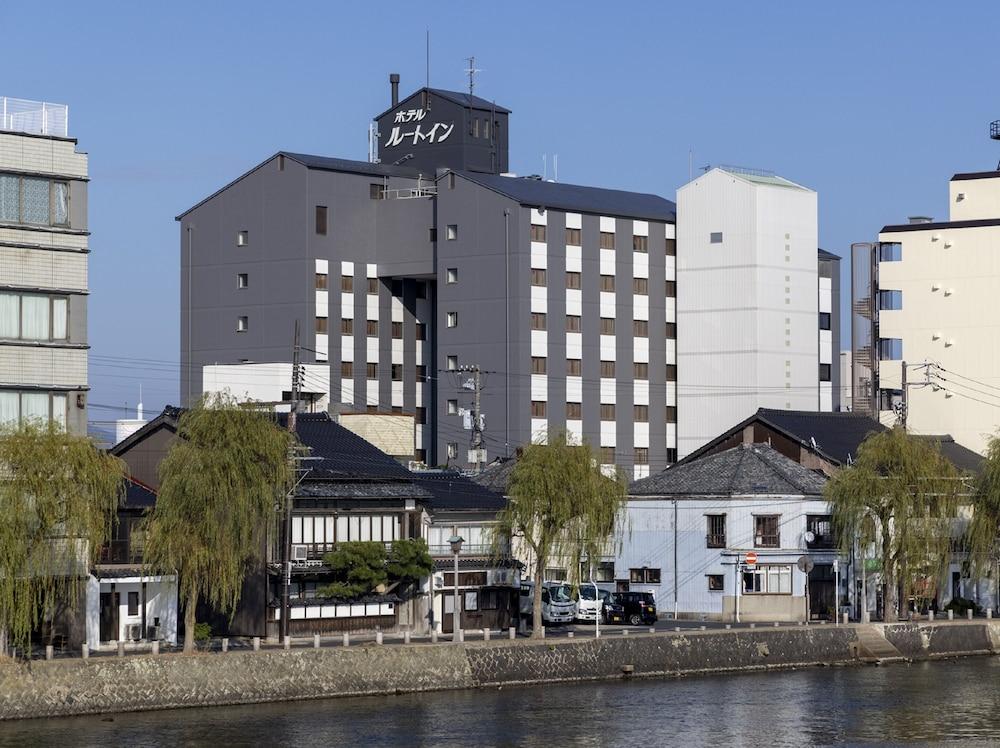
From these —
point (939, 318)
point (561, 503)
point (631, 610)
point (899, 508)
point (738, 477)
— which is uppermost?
point (939, 318)

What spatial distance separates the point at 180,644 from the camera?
220 ft

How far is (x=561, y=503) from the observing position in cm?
7194

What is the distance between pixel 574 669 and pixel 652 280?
2367 inches

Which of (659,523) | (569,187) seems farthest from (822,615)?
(569,187)

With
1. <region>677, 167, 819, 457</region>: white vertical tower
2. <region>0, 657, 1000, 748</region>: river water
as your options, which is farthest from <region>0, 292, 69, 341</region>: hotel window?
<region>677, 167, 819, 457</region>: white vertical tower

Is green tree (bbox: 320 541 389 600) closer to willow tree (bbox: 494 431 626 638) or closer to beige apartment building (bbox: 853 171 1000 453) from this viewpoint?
willow tree (bbox: 494 431 626 638)

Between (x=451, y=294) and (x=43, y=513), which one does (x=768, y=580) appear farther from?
(x=451, y=294)

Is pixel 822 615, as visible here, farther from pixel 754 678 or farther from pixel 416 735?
pixel 416 735

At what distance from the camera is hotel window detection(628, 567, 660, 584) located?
90.0 metres

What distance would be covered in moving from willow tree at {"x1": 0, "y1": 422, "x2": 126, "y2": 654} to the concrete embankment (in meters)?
2.10

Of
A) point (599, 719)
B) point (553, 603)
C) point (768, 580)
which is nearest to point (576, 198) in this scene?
point (768, 580)

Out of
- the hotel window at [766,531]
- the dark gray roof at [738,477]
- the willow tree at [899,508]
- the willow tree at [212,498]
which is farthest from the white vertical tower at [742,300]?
the willow tree at [212,498]

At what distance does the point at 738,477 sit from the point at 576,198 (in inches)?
1521

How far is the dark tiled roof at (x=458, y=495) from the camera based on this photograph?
266 ft
